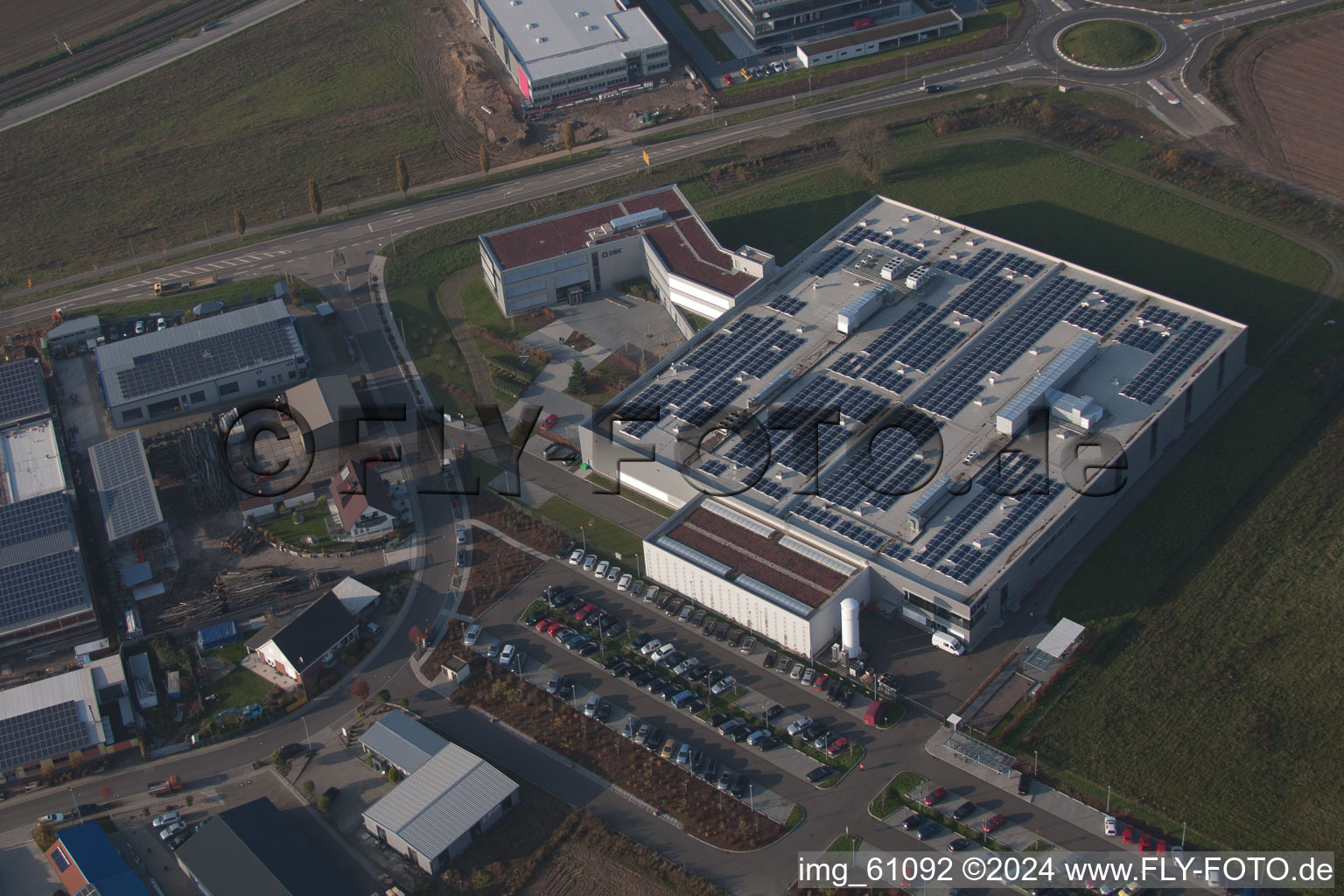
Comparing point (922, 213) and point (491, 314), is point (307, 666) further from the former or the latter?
point (922, 213)

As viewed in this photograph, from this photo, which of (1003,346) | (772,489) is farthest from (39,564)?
(1003,346)

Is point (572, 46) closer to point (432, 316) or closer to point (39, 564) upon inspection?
point (432, 316)

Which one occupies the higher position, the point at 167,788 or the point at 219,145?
the point at 219,145

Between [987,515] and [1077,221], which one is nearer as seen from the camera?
[987,515]

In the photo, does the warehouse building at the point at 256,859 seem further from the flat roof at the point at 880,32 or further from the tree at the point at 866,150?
the flat roof at the point at 880,32

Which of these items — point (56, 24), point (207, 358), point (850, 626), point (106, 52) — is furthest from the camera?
point (56, 24)

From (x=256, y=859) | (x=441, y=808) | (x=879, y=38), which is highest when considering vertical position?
(x=879, y=38)

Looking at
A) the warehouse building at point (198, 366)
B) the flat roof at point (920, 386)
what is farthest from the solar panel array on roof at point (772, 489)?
the warehouse building at point (198, 366)

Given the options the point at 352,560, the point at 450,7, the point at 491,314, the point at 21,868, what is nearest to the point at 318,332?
the point at 491,314
